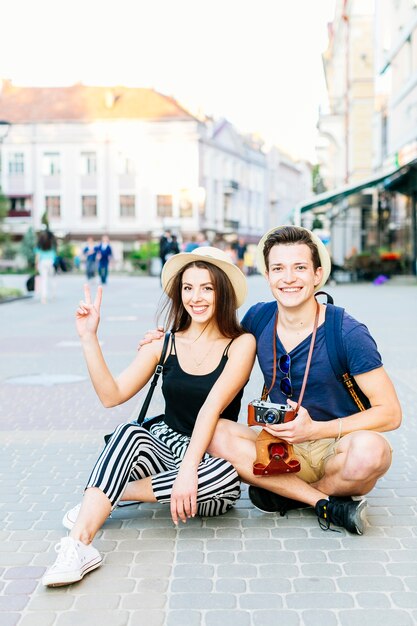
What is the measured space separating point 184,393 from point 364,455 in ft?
3.11

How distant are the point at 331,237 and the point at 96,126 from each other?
94.7 feet

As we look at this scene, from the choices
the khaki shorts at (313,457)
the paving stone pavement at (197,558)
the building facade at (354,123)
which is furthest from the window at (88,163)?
the khaki shorts at (313,457)

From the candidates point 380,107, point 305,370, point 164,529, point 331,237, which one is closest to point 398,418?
point 305,370

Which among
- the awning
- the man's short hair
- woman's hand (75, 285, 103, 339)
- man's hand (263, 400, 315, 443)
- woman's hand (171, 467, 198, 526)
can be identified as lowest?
woman's hand (171, 467, 198, 526)

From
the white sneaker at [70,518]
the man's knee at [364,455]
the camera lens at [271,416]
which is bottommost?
the white sneaker at [70,518]

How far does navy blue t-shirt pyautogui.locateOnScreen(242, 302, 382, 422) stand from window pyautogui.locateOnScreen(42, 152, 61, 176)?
204 ft

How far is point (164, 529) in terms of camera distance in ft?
13.3

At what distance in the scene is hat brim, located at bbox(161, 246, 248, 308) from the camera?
13.8ft

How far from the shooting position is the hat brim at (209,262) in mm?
4203

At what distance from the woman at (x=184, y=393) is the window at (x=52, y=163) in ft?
202

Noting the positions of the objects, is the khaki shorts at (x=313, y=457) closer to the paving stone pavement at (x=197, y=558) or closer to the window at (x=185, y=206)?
the paving stone pavement at (x=197, y=558)

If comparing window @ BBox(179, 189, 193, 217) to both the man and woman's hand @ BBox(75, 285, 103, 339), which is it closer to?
the man

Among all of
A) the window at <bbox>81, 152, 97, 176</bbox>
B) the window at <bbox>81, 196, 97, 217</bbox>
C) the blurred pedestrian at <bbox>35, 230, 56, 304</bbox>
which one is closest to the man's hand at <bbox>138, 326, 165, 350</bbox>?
the blurred pedestrian at <bbox>35, 230, 56, 304</bbox>

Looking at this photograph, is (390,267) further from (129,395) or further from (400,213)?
(129,395)
